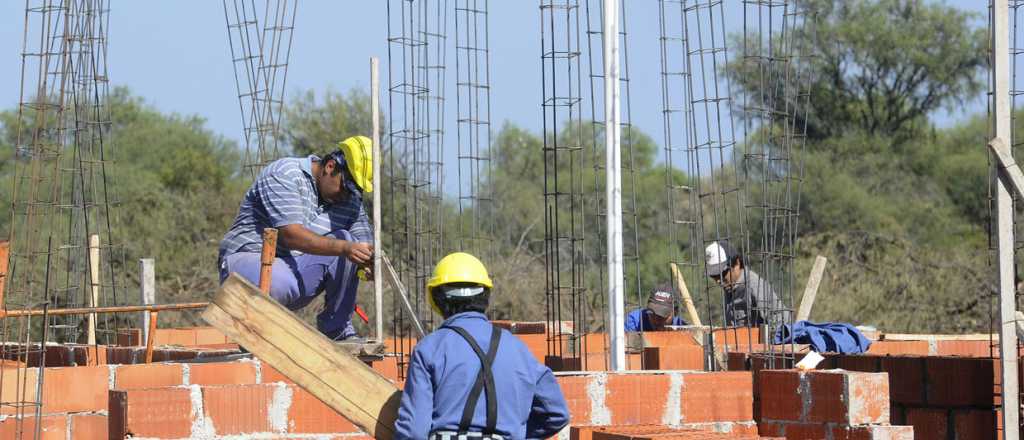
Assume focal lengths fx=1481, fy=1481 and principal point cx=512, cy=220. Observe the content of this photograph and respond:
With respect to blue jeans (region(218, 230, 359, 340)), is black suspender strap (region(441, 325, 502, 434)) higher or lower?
lower

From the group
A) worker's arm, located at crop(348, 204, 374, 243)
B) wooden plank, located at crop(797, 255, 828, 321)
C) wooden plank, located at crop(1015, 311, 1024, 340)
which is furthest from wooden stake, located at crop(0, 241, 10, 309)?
wooden plank, located at crop(797, 255, 828, 321)

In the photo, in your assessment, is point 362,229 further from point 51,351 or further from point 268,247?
point 51,351

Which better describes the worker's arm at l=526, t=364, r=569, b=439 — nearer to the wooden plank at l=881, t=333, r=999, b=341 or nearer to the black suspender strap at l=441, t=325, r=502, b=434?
the black suspender strap at l=441, t=325, r=502, b=434

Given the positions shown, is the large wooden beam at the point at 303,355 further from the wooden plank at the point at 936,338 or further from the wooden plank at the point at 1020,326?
the wooden plank at the point at 936,338

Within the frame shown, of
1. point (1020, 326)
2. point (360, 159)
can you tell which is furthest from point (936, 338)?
point (360, 159)

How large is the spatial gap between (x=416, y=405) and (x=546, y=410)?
0.46 m

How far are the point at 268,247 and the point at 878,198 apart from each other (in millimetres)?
26398

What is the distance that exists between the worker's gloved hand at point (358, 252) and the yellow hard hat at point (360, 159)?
0.33 m

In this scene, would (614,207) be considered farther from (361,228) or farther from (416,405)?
(416,405)

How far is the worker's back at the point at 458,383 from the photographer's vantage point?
404 cm

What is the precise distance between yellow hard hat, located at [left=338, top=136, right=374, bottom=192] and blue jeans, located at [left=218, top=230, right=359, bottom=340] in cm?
33

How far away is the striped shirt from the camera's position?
6801 millimetres

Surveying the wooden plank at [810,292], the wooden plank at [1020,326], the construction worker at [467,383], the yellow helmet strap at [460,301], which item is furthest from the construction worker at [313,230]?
the wooden plank at [810,292]

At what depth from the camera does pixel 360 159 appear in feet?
22.7
